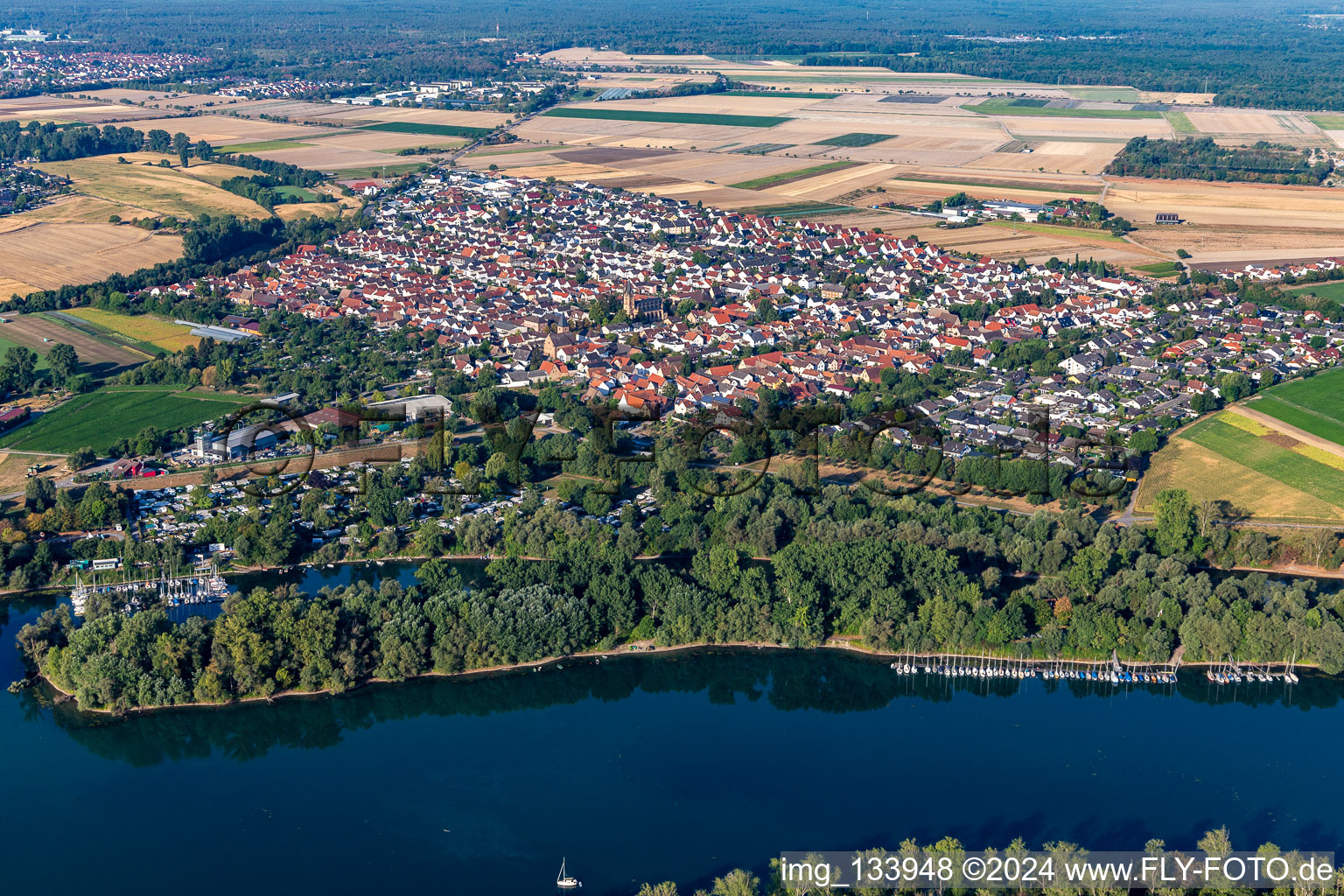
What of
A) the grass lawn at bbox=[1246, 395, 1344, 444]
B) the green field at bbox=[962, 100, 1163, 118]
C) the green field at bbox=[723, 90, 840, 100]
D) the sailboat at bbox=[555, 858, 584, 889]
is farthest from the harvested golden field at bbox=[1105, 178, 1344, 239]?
the sailboat at bbox=[555, 858, 584, 889]

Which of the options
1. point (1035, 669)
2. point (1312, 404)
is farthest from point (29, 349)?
point (1312, 404)

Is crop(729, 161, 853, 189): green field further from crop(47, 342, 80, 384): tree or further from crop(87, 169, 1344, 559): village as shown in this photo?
crop(47, 342, 80, 384): tree

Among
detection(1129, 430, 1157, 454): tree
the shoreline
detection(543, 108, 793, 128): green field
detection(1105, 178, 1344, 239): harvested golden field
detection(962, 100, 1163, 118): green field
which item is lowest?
the shoreline

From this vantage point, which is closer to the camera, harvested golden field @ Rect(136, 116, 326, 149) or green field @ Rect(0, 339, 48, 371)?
green field @ Rect(0, 339, 48, 371)

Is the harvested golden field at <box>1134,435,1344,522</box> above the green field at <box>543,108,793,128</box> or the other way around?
the other way around

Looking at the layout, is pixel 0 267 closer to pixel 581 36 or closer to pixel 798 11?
pixel 581 36

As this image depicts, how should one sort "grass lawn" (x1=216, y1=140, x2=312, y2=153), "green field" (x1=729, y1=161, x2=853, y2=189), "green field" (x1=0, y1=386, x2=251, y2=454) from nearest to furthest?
"green field" (x1=0, y1=386, x2=251, y2=454), "green field" (x1=729, y1=161, x2=853, y2=189), "grass lawn" (x1=216, y1=140, x2=312, y2=153)

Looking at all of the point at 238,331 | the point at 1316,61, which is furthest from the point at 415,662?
the point at 1316,61

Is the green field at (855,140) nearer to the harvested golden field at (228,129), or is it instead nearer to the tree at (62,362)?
the harvested golden field at (228,129)
